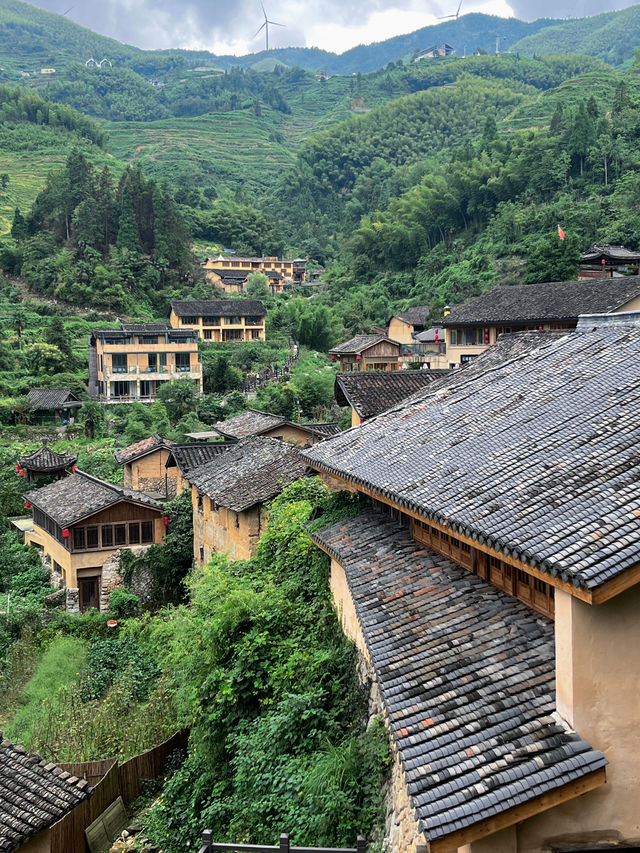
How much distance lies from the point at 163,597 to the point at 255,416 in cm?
875

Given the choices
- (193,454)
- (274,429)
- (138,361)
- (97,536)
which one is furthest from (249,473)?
(138,361)

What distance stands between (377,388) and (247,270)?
7029 cm

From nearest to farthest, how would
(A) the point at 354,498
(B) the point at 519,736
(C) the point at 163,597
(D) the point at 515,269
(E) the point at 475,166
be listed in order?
(B) the point at 519,736
(A) the point at 354,498
(C) the point at 163,597
(D) the point at 515,269
(E) the point at 475,166

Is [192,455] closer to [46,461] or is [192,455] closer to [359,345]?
[46,461]

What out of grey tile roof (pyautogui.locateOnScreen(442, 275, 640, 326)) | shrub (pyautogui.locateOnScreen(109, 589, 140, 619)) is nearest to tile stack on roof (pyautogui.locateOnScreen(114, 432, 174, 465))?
shrub (pyautogui.locateOnScreen(109, 589, 140, 619))

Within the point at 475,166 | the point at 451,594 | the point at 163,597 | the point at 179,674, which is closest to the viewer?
the point at 451,594

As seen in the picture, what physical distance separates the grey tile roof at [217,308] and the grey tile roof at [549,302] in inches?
1157

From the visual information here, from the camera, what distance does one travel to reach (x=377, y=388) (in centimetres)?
1983

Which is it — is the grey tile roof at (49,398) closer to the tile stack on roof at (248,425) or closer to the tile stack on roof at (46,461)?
the tile stack on roof at (46,461)

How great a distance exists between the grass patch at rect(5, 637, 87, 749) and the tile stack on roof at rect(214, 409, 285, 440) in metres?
9.92

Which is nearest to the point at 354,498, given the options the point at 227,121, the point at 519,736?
the point at 519,736

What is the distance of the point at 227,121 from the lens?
178m

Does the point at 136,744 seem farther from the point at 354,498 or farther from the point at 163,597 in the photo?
the point at 163,597

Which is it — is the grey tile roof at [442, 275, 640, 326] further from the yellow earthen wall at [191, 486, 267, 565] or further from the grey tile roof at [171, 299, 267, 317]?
the grey tile roof at [171, 299, 267, 317]
